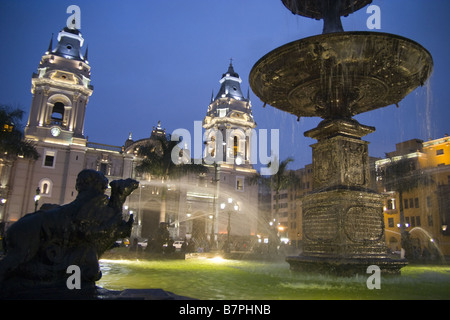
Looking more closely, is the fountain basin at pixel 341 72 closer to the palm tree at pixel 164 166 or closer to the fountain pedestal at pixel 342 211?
the fountain pedestal at pixel 342 211

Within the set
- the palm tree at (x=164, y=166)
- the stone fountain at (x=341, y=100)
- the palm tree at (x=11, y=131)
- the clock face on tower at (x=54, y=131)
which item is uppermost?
the clock face on tower at (x=54, y=131)

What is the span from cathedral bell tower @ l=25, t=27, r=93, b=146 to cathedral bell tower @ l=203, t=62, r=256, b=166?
19994 millimetres

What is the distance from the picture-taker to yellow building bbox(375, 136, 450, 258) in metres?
37.2

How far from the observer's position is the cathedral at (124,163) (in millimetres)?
42188

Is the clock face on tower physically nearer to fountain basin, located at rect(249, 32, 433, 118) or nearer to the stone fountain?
fountain basin, located at rect(249, 32, 433, 118)

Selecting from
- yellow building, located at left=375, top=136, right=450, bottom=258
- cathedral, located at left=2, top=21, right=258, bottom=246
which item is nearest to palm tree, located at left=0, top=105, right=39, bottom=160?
cathedral, located at left=2, top=21, right=258, bottom=246

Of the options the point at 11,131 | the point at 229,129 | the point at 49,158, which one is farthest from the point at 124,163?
the point at 11,131

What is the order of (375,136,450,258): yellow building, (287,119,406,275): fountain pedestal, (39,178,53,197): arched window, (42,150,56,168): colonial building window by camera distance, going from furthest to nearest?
(42,150,56,168): colonial building window < (39,178,53,197): arched window < (375,136,450,258): yellow building < (287,119,406,275): fountain pedestal

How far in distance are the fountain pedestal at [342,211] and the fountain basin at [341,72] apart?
84cm

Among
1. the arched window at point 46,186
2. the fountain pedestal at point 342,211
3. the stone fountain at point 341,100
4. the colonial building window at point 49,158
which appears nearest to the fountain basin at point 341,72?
the stone fountain at point 341,100

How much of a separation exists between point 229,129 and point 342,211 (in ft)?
153
